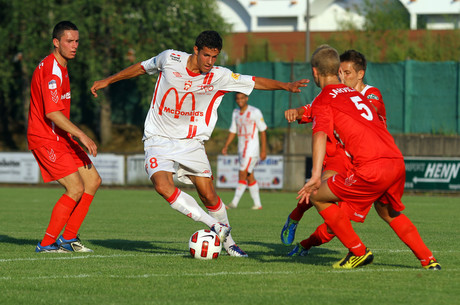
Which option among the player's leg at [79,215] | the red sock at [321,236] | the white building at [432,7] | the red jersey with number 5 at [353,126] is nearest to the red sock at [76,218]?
the player's leg at [79,215]

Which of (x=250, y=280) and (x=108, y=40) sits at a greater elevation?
(x=108, y=40)

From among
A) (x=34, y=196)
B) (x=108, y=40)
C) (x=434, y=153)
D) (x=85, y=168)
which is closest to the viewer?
(x=85, y=168)

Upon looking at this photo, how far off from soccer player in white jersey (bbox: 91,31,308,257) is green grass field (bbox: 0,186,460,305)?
629 millimetres

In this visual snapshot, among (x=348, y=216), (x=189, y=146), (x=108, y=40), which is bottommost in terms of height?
(x=348, y=216)

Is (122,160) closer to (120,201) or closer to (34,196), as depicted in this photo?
(34,196)

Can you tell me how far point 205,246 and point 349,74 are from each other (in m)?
2.23

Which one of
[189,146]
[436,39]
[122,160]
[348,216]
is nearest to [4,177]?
[122,160]

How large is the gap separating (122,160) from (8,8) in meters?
A: 9.99

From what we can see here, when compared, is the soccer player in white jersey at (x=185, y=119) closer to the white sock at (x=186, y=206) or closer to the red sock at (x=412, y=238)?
the white sock at (x=186, y=206)

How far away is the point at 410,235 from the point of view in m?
6.95

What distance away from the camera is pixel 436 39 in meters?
30.8

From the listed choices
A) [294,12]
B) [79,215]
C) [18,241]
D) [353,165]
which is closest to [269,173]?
[18,241]

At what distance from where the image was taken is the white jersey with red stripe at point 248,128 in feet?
57.8

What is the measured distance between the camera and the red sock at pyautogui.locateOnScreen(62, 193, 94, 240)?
8641 millimetres
